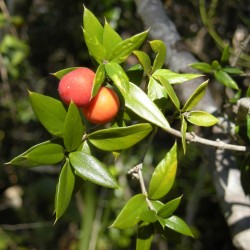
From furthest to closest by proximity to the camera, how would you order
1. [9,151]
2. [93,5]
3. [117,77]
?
[9,151] → [93,5] → [117,77]

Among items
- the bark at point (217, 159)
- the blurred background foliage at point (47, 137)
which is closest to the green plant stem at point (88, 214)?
the blurred background foliage at point (47, 137)

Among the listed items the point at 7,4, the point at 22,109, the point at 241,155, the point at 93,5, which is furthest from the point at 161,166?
the point at 7,4

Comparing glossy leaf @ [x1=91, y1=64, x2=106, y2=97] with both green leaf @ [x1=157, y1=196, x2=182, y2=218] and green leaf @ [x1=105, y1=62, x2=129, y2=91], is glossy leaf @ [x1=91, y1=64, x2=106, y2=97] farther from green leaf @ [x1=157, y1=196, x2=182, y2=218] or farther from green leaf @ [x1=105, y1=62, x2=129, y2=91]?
green leaf @ [x1=157, y1=196, x2=182, y2=218]

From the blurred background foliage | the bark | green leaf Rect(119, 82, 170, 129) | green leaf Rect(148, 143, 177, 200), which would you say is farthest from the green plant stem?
green leaf Rect(119, 82, 170, 129)

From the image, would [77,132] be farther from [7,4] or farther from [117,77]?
[7,4]

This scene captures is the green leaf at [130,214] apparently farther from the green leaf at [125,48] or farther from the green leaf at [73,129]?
the green leaf at [125,48]

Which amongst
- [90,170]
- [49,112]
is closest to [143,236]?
[90,170]
